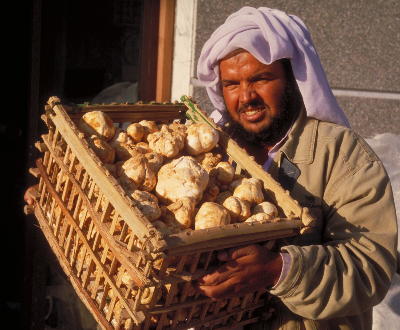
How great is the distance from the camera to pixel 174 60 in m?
3.65

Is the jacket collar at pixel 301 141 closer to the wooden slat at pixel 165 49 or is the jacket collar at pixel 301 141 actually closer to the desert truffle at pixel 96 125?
the desert truffle at pixel 96 125

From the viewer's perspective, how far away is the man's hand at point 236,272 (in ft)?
4.77

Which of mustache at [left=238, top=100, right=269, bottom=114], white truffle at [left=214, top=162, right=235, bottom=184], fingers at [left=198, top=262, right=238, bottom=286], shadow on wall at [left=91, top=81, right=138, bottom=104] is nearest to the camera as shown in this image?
fingers at [left=198, top=262, right=238, bottom=286]

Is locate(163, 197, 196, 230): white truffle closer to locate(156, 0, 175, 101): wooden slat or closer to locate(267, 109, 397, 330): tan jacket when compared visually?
locate(267, 109, 397, 330): tan jacket

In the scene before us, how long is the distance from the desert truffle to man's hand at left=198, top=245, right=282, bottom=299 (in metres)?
0.66

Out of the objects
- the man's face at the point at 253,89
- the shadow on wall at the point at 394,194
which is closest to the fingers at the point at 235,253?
the man's face at the point at 253,89

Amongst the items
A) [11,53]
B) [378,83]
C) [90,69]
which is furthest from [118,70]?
[378,83]

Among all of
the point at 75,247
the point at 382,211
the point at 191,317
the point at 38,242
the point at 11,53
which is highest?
the point at 11,53

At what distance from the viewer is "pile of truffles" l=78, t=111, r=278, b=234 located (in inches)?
61.4

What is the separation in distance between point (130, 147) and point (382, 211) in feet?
3.02

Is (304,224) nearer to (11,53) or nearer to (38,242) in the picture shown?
(38,242)

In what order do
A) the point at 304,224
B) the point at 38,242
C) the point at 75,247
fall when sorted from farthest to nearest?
the point at 38,242 → the point at 75,247 → the point at 304,224

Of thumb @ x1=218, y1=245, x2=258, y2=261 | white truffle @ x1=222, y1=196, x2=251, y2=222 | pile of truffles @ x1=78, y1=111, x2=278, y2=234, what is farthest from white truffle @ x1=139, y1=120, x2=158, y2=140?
thumb @ x1=218, y1=245, x2=258, y2=261

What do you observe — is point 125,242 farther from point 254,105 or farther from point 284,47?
point 284,47
